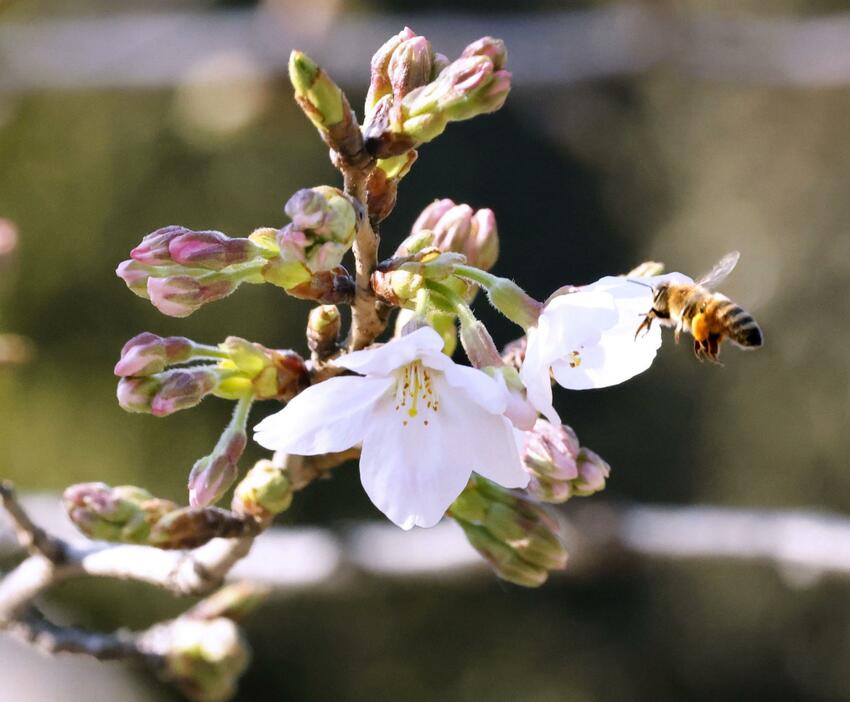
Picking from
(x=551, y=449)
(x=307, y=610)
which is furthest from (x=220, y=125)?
(x=307, y=610)

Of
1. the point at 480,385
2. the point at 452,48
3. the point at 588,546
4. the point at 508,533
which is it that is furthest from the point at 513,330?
the point at 480,385

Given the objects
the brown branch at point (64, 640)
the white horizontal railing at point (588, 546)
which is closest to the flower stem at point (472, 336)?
the brown branch at point (64, 640)

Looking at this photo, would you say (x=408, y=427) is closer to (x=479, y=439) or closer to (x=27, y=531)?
(x=479, y=439)

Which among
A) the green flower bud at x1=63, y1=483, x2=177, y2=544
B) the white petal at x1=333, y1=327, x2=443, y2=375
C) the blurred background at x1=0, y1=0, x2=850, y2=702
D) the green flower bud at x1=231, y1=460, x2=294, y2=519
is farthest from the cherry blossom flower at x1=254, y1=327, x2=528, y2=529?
the blurred background at x1=0, y1=0, x2=850, y2=702

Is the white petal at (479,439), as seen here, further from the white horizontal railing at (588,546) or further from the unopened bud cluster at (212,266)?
the white horizontal railing at (588,546)

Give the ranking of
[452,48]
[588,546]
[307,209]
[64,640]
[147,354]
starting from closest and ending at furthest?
[307,209], [147,354], [64,640], [588,546], [452,48]

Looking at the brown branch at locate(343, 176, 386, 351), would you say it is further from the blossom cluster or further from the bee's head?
the bee's head
